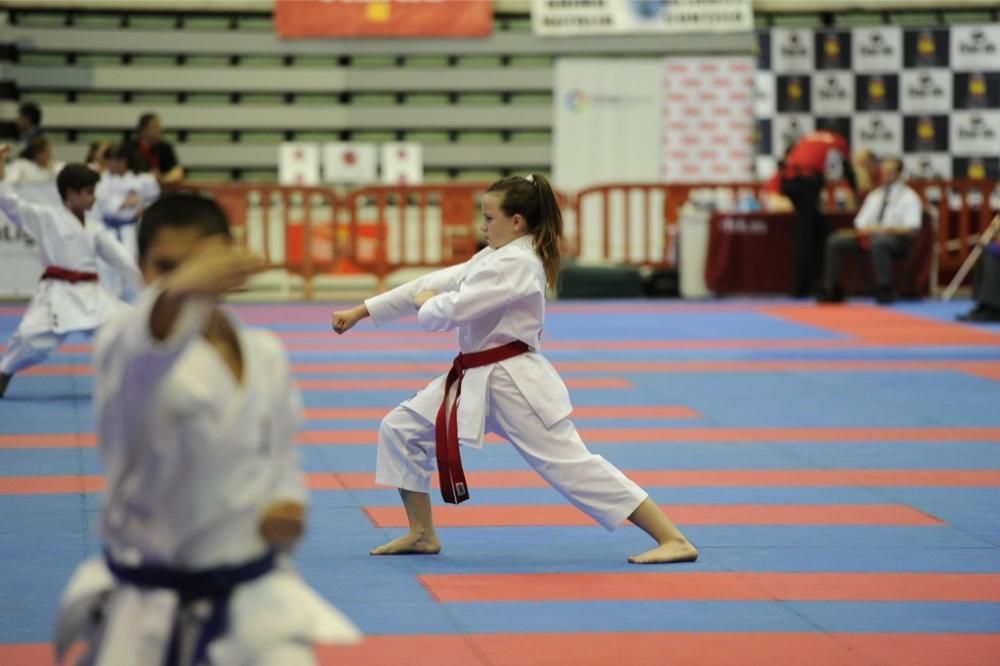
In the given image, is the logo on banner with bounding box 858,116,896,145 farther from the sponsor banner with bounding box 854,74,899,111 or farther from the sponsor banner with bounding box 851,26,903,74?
the sponsor banner with bounding box 851,26,903,74

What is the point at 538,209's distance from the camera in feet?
20.1

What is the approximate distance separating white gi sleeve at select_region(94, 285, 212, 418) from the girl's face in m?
2.99

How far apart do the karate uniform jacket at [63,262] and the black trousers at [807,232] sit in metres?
9.43

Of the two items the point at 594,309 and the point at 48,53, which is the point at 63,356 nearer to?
the point at 594,309

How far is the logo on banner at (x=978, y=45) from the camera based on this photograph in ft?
65.2

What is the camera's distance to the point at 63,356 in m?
13.2

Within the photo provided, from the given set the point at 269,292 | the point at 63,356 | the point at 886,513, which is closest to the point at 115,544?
the point at 886,513

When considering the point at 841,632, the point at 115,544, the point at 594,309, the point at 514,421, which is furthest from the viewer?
the point at 594,309

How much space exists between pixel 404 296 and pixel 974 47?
15.4 meters

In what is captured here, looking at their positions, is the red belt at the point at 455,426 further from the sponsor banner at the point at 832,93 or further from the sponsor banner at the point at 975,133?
the sponsor banner at the point at 975,133

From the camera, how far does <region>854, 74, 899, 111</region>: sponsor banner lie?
20047 mm

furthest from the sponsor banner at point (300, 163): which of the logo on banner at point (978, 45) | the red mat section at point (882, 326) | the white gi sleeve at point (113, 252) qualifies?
the white gi sleeve at point (113, 252)

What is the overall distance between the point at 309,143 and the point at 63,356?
948cm

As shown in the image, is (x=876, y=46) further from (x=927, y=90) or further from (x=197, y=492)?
(x=197, y=492)
